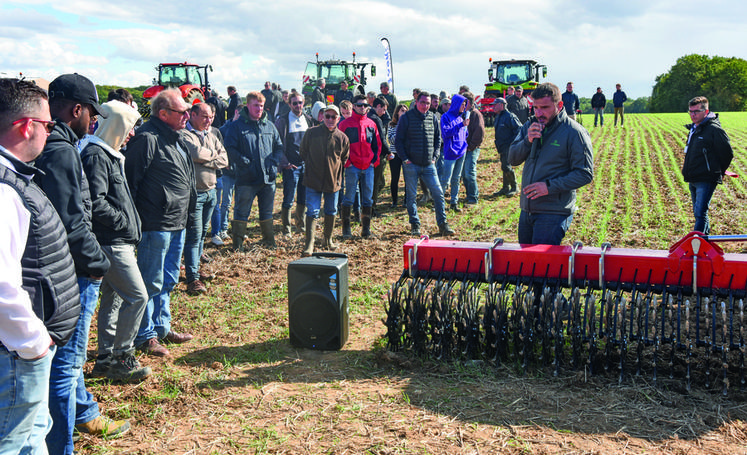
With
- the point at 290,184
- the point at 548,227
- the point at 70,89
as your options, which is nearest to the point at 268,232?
the point at 290,184

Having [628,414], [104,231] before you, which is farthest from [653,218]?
[104,231]

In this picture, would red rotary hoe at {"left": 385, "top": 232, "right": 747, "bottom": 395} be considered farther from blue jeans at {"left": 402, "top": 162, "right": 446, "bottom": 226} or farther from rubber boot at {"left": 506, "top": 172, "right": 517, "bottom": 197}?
rubber boot at {"left": 506, "top": 172, "right": 517, "bottom": 197}

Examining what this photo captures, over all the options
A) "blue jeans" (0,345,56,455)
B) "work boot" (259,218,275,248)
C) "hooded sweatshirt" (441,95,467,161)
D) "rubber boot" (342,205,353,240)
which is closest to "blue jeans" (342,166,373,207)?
"rubber boot" (342,205,353,240)

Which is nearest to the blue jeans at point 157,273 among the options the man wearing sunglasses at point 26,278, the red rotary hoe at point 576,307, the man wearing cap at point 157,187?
the man wearing cap at point 157,187

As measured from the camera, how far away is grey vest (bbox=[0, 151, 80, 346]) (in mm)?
2211

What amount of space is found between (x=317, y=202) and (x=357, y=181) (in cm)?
103

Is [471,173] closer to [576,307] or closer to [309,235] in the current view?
[309,235]

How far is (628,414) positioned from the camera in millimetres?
3635

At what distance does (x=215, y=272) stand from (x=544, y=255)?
4048 mm

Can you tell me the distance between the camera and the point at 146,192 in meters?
4.48

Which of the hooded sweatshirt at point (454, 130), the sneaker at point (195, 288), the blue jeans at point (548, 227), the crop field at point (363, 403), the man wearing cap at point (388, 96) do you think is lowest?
the crop field at point (363, 403)

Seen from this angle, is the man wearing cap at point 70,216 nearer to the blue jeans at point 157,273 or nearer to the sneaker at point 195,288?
the blue jeans at point 157,273

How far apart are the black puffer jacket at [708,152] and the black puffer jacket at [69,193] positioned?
261 inches

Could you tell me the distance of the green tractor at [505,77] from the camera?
82.1ft
